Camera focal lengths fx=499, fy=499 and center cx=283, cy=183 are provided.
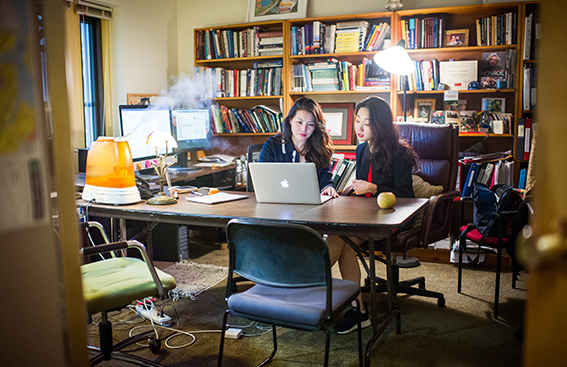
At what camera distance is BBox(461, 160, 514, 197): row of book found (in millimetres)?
3816

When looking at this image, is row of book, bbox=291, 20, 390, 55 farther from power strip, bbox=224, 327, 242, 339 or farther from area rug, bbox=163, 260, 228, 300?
power strip, bbox=224, 327, 242, 339

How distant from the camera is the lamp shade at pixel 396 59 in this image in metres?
3.41

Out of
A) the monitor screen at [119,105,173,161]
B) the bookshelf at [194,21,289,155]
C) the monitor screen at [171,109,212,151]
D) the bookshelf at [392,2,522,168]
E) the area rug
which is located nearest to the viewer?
the area rug

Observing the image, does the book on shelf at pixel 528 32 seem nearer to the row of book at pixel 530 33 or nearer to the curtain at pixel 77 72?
the row of book at pixel 530 33

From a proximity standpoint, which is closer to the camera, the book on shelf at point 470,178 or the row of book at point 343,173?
the book on shelf at point 470,178

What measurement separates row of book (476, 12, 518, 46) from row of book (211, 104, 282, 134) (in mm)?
1796

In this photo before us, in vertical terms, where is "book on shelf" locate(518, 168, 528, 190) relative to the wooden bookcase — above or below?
below

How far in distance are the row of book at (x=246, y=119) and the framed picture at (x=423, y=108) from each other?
121 centimetres

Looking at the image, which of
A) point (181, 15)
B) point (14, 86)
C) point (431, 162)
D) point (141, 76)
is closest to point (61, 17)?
point (14, 86)

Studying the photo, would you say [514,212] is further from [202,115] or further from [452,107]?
[202,115]

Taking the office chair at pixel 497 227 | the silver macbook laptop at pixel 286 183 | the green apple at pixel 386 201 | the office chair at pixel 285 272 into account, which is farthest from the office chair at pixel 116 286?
the office chair at pixel 497 227

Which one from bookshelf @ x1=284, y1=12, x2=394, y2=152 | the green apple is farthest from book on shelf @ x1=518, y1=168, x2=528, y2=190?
the green apple

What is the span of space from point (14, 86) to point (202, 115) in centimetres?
374

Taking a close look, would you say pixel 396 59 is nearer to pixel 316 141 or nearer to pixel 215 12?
pixel 316 141
